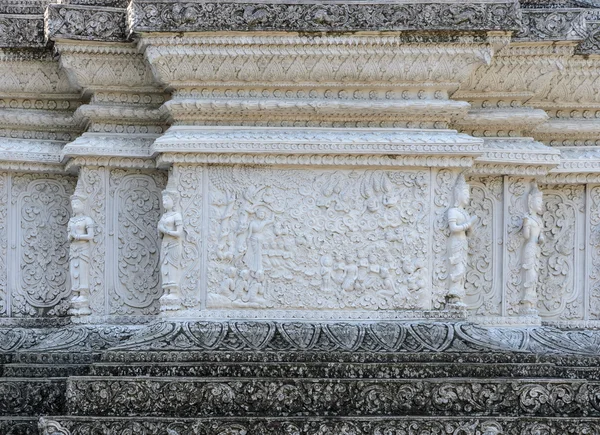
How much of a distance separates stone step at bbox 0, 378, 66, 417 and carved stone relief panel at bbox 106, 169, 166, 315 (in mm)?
1199

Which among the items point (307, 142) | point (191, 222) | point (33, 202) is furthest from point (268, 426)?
point (33, 202)

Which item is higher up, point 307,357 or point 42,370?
point 307,357

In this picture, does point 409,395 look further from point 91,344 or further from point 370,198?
point 91,344

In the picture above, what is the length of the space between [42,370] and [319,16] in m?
3.26

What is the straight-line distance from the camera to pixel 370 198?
11.4 m

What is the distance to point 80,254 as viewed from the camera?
1166 centimetres

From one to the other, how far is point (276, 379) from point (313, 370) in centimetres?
32

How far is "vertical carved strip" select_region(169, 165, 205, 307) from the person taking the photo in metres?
11.4

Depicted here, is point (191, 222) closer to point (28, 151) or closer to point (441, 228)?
point (28, 151)

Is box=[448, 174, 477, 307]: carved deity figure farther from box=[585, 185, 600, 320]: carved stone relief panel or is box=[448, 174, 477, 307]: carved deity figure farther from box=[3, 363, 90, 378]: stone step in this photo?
box=[3, 363, 90, 378]: stone step

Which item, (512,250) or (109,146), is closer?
(109,146)

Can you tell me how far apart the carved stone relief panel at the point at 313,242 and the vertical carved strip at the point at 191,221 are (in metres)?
0.09

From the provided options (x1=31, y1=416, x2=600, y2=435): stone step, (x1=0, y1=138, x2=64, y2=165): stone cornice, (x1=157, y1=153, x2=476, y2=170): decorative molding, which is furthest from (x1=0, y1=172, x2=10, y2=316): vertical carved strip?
(x1=31, y1=416, x2=600, y2=435): stone step

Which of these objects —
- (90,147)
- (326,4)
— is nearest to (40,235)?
(90,147)
